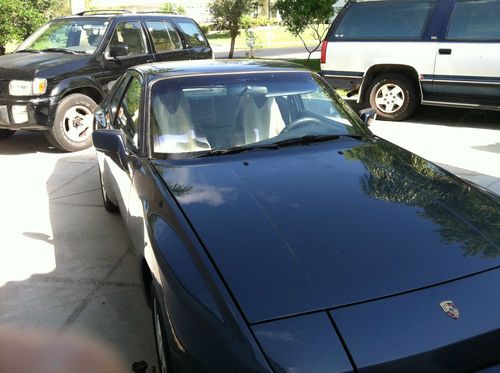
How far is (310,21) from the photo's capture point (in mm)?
14133

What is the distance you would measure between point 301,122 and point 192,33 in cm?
614

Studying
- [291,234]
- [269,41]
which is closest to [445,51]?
[291,234]

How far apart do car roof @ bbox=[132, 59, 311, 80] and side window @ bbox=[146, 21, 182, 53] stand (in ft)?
14.1

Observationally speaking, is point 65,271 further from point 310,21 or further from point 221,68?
point 310,21

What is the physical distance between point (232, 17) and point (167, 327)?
19.9 m

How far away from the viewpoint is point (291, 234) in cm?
212

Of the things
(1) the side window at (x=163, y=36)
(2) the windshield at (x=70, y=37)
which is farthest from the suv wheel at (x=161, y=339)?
(1) the side window at (x=163, y=36)

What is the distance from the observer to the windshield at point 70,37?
7422mm

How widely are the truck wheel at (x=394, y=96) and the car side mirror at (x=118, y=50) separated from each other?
4250 mm

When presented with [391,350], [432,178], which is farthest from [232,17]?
[391,350]

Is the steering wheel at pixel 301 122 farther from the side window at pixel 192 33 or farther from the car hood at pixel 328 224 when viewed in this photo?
the side window at pixel 192 33

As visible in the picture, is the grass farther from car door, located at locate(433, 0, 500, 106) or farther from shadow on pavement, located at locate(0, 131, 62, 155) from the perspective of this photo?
shadow on pavement, located at locate(0, 131, 62, 155)

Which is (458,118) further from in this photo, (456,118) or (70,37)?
(70,37)

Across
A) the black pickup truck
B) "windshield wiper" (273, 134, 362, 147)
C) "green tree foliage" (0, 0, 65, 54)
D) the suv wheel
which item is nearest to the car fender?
the black pickup truck
